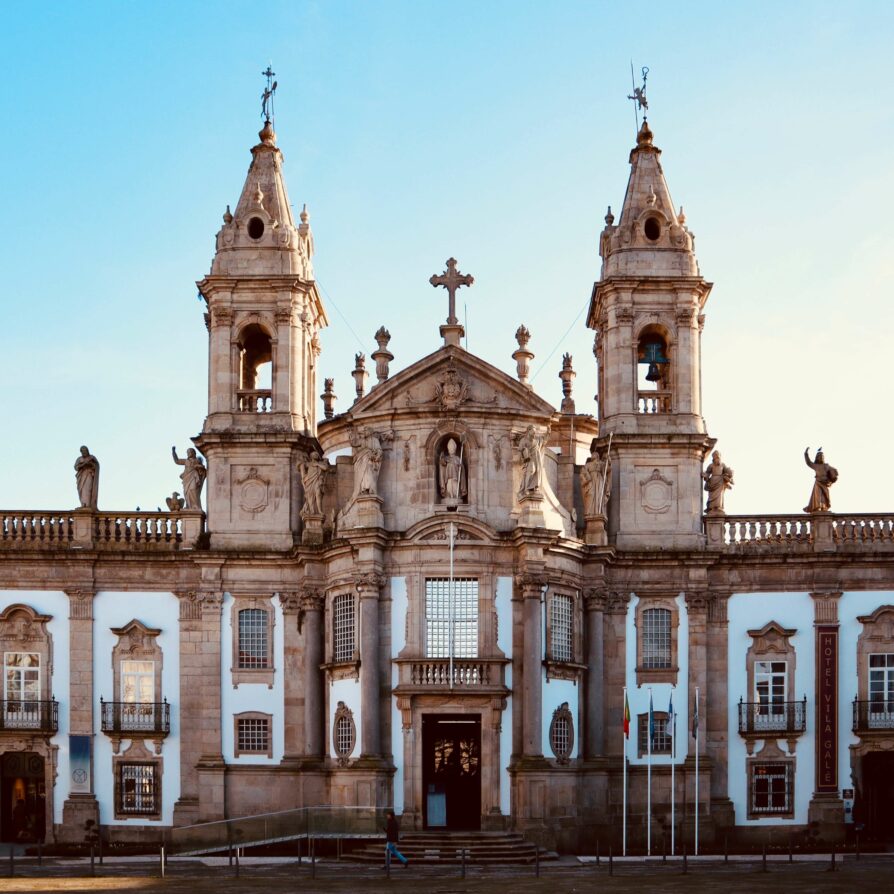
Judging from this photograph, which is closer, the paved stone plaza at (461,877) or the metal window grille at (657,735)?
the paved stone plaza at (461,877)

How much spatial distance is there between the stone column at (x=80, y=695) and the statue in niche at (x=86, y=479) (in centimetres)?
285

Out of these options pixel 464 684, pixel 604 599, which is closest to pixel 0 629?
pixel 464 684

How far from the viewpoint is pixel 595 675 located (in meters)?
54.0

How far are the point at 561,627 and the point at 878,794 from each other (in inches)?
457

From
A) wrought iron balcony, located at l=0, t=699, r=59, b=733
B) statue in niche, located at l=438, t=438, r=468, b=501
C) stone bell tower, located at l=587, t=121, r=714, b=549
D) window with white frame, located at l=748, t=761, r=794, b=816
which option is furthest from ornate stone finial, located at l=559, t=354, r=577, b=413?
wrought iron balcony, located at l=0, t=699, r=59, b=733

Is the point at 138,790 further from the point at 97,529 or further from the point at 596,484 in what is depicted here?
the point at 596,484

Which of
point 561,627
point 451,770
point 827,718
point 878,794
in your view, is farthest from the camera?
point 878,794

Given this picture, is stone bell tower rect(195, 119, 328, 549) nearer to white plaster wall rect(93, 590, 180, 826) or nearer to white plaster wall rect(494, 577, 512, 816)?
white plaster wall rect(93, 590, 180, 826)

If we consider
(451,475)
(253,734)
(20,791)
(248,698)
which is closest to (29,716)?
(20,791)

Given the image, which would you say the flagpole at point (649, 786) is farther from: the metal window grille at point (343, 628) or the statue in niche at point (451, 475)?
the metal window grille at point (343, 628)

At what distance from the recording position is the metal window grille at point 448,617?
51719mm

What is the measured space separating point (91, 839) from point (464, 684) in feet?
40.5

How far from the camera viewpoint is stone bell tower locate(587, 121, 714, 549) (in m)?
55.4

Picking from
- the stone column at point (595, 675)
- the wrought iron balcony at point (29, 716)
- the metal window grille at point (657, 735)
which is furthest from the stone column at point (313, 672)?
the metal window grille at point (657, 735)
